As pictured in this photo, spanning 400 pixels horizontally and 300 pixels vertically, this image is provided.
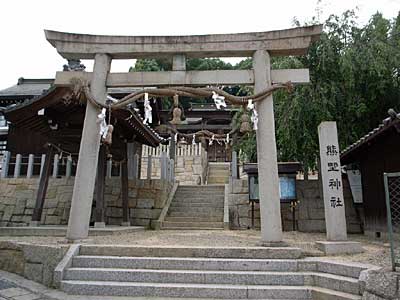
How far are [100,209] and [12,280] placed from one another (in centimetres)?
358

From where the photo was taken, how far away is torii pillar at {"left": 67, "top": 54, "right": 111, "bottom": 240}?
21.3 feet

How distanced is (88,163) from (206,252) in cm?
332

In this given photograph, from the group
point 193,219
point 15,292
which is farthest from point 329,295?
point 193,219

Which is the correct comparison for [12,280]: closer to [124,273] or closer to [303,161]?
[124,273]

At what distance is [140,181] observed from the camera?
1195 centimetres

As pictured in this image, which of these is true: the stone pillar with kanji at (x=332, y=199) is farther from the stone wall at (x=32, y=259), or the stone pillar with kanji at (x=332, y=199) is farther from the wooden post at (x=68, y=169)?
the wooden post at (x=68, y=169)

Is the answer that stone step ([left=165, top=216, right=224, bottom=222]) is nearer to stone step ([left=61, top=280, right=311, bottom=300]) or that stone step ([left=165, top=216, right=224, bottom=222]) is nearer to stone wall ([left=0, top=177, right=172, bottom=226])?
stone wall ([left=0, top=177, right=172, bottom=226])

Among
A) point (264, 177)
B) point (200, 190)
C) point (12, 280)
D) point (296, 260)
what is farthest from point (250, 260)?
point (200, 190)

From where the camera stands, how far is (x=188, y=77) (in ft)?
22.9

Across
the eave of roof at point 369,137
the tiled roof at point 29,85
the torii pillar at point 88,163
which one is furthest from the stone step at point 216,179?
the torii pillar at point 88,163

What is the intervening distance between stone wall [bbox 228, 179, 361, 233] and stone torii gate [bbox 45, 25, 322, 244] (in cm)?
536

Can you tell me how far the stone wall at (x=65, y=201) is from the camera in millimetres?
11465

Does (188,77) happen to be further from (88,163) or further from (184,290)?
(184,290)

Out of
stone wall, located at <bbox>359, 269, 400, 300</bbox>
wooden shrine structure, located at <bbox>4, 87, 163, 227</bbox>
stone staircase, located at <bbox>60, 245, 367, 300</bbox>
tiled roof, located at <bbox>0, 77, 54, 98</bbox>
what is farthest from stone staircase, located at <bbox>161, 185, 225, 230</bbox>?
tiled roof, located at <bbox>0, 77, 54, 98</bbox>
